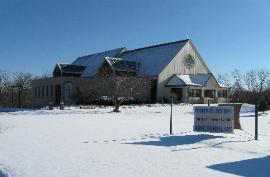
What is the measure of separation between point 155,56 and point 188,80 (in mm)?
6508

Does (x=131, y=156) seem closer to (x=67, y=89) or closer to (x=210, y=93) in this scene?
(x=67, y=89)

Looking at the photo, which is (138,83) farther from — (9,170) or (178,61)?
(9,170)

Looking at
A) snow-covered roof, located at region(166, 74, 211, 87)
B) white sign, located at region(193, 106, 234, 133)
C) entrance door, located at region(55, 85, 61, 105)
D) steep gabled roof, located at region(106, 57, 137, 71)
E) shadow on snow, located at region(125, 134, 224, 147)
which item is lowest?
shadow on snow, located at region(125, 134, 224, 147)

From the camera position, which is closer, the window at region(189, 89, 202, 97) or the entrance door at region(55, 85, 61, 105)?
the window at region(189, 89, 202, 97)

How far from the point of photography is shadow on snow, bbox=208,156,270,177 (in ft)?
27.4

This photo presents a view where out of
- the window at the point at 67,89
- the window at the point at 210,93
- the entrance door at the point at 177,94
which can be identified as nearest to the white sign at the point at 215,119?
the entrance door at the point at 177,94

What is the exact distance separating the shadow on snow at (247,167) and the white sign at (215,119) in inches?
173

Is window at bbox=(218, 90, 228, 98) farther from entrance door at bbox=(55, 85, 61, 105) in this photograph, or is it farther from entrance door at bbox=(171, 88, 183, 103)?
entrance door at bbox=(55, 85, 61, 105)

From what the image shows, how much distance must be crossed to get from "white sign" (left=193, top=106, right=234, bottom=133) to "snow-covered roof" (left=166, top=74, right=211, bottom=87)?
35100mm

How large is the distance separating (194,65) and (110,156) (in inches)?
1893

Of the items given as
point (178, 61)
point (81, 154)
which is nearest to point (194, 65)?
point (178, 61)

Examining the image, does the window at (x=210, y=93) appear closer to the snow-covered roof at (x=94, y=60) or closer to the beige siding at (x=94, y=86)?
the beige siding at (x=94, y=86)

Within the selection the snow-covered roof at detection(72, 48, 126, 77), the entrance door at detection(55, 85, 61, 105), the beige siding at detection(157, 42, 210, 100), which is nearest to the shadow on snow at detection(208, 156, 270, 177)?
the beige siding at detection(157, 42, 210, 100)

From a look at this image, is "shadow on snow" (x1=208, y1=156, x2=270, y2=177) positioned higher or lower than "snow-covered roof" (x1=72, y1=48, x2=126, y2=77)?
lower
